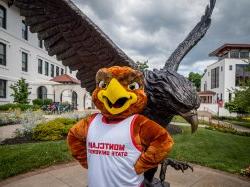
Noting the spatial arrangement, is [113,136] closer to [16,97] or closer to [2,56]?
[16,97]

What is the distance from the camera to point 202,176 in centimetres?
535

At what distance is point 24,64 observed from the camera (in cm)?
2378

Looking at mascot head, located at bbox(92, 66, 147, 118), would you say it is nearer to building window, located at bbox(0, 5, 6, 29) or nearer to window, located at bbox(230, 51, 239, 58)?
building window, located at bbox(0, 5, 6, 29)

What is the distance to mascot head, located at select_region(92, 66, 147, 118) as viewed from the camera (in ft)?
7.10

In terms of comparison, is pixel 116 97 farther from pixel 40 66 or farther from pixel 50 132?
pixel 40 66

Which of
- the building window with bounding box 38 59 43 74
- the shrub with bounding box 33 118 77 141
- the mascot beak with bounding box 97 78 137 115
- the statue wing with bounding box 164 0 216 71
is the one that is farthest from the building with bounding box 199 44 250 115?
the mascot beak with bounding box 97 78 137 115

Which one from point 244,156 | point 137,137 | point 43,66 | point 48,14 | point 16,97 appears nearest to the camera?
point 137,137

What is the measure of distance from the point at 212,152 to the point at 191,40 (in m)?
5.38

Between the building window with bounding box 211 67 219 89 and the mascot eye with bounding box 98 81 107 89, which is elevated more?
the building window with bounding box 211 67 219 89

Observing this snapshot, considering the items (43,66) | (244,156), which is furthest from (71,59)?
(43,66)

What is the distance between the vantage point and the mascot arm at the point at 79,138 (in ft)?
7.75

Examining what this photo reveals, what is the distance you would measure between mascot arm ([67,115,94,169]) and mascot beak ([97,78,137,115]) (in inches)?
11.2

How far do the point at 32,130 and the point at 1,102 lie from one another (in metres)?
12.3

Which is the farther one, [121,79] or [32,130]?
[32,130]
